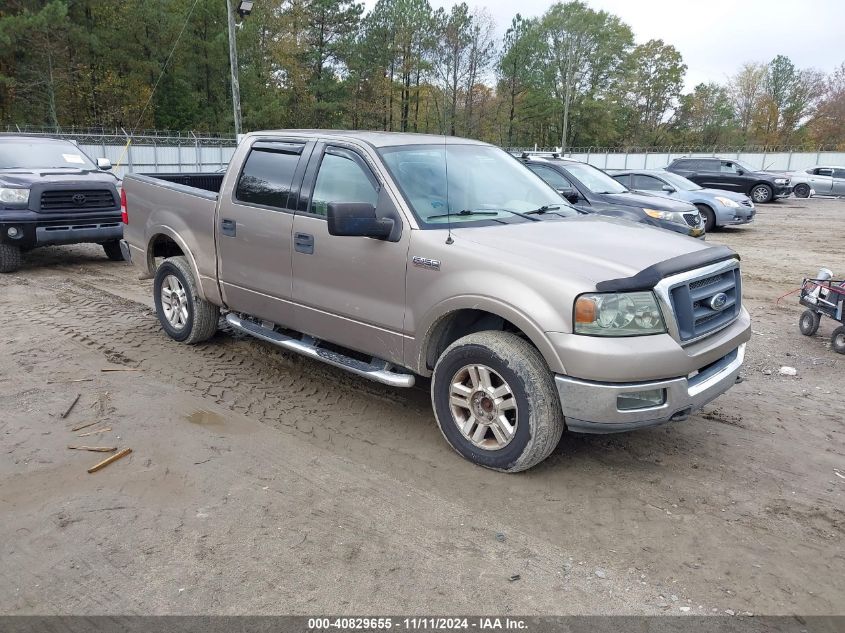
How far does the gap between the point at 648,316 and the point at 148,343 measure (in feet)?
16.0

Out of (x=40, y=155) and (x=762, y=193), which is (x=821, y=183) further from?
(x=40, y=155)

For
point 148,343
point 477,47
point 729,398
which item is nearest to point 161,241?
point 148,343

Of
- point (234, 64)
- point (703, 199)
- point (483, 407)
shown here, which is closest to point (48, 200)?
point (483, 407)

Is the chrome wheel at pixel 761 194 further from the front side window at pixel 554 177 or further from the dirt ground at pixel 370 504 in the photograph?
the dirt ground at pixel 370 504

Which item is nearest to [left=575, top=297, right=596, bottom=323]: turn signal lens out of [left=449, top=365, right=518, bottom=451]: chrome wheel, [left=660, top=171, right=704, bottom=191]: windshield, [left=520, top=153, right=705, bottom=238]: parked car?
[left=449, top=365, right=518, bottom=451]: chrome wheel

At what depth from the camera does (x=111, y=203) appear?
10.4m

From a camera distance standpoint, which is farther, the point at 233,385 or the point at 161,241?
the point at 161,241

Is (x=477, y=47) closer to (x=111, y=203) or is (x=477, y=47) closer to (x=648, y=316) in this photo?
(x=111, y=203)

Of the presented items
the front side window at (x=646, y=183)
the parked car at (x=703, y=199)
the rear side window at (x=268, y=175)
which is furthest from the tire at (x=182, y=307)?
the front side window at (x=646, y=183)

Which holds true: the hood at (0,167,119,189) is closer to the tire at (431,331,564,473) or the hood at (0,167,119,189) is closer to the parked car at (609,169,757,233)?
the tire at (431,331,564,473)

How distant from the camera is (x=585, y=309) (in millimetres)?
3531

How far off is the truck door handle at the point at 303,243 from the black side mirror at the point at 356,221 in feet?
2.34

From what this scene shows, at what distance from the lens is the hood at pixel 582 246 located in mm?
3711

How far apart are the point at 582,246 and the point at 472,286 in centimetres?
72
